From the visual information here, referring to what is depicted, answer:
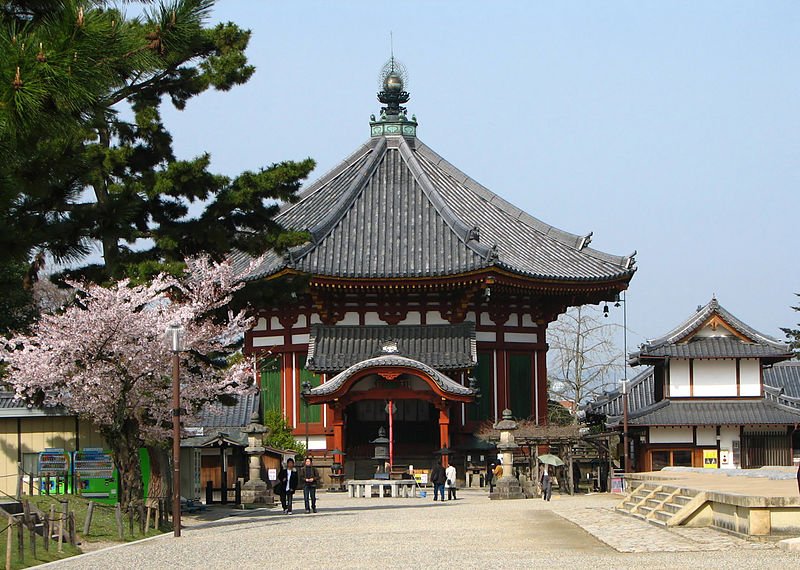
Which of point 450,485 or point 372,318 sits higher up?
point 372,318

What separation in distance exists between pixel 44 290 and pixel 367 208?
14810 millimetres

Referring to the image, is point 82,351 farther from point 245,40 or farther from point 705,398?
point 705,398

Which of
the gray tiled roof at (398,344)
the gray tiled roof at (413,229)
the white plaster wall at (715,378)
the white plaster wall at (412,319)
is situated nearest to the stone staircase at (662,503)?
the gray tiled roof at (398,344)

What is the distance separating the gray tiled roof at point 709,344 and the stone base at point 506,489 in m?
14.6

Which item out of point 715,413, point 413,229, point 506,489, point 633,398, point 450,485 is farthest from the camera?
point 633,398

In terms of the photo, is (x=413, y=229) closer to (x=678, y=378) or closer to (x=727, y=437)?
(x=678, y=378)

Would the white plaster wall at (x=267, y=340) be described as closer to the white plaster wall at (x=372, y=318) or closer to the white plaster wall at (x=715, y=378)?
the white plaster wall at (x=372, y=318)

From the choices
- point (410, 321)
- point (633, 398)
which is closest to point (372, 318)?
point (410, 321)

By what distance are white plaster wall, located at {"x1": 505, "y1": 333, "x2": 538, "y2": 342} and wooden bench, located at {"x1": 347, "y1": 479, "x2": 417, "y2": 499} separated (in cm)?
954

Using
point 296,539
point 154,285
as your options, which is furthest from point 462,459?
point 296,539

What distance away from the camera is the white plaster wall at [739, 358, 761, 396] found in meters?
49.1

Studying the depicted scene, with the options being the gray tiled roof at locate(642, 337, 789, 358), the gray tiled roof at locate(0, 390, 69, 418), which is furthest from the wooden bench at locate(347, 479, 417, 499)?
the gray tiled roof at locate(642, 337, 789, 358)

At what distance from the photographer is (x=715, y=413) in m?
48.2

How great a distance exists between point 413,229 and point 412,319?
3633mm
